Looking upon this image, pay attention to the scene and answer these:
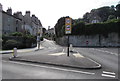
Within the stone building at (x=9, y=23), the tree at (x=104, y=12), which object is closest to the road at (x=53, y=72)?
the stone building at (x=9, y=23)

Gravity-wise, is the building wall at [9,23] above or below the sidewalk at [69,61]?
above

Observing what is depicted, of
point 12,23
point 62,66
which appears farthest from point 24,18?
point 62,66

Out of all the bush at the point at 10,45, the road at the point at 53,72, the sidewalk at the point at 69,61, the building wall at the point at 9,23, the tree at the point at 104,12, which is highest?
the tree at the point at 104,12

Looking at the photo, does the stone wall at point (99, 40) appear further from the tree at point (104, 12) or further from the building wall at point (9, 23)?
the tree at point (104, 12)

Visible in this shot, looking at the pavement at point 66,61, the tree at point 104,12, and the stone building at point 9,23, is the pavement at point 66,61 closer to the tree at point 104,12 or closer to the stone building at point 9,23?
the stone building at point 9,23

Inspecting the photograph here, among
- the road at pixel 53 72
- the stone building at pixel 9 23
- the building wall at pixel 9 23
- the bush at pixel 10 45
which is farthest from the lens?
the building wall at pixel 9 23

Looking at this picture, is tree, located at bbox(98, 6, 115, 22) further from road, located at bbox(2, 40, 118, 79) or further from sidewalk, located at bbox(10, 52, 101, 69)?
road, located at bbox(2, 40, 118, 79)

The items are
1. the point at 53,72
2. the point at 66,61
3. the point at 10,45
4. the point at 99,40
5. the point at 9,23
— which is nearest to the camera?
the point at 53,72

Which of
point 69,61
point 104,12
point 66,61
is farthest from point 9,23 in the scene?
point 104,12

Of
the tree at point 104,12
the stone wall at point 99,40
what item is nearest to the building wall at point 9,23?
the stone wall at point 99,40

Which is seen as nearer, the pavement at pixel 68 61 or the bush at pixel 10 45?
the pavement at pixel 68 61

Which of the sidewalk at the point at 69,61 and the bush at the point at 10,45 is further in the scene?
the bush at the point at 10,45

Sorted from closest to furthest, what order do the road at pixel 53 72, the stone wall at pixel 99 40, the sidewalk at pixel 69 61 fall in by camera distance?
1. the road at pixel 53 72
2. the sidewalk at pixel 69 61
3. the stone wall at pixel 99 40

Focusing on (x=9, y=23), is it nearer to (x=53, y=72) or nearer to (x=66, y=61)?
(x=66, y=61)
